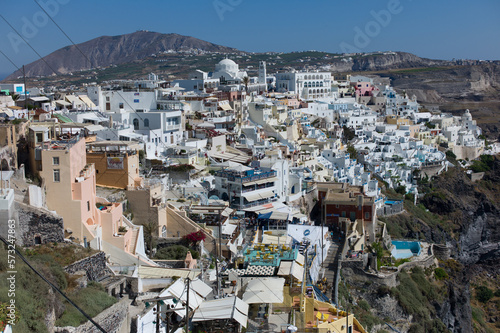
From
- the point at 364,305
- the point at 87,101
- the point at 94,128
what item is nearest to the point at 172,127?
the point at 94,128

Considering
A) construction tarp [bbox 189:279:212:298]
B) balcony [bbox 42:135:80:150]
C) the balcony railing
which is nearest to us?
construction tarp [bbox 189:279:212:298]

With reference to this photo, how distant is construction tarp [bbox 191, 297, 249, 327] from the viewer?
877 cm

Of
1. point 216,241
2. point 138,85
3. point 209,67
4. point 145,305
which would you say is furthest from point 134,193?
point 209,67

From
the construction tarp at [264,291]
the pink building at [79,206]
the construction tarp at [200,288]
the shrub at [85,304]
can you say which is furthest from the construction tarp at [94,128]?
the shrub at [85,304]

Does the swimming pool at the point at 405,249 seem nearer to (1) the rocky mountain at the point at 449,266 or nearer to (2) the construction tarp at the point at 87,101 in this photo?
(1) the rocky mountain at the point at 449,266

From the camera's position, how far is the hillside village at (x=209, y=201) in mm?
9961

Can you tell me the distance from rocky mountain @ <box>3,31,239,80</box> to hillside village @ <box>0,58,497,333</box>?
86.3 metres

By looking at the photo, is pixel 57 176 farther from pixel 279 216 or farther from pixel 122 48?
pixel 122 48

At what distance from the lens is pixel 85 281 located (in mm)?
9375

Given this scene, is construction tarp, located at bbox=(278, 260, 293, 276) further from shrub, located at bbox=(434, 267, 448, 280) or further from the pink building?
shrub, located at bbox=(434, 267, 448, 280)

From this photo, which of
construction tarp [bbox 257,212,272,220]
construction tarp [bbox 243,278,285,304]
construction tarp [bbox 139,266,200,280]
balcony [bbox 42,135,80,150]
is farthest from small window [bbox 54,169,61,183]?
construction tarp [bbox 257,212,272,220]

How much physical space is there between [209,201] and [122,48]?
450 ft

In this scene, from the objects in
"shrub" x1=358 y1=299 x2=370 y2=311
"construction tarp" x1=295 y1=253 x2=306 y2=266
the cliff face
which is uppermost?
"construction tarp" x1=295 y1=253 x2=306 y2=266

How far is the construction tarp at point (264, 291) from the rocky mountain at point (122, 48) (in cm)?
11018
